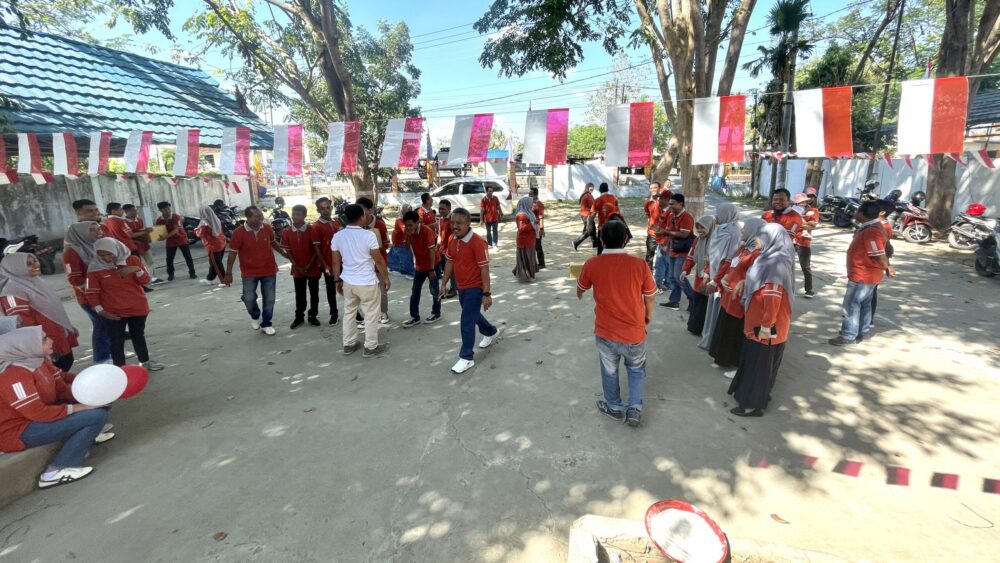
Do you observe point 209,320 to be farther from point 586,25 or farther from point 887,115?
point 887,115

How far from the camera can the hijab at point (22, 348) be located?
101 inches

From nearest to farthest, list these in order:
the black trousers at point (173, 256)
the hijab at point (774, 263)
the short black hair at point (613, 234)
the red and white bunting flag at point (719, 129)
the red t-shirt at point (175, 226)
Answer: the short black hair at point (613, 234) → the hijab at point (774, 263) → the red and white bunting flag at point (719, 129) → the red t-shirt at point (175, 226) → the black trousers at point (173, 256)

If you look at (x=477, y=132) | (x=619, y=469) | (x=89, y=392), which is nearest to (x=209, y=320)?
(x=89, y=392)

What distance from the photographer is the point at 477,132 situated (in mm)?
7301

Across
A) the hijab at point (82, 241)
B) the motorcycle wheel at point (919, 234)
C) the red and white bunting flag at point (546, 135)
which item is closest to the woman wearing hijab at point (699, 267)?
the red and white bunting flag at point (546, 135)

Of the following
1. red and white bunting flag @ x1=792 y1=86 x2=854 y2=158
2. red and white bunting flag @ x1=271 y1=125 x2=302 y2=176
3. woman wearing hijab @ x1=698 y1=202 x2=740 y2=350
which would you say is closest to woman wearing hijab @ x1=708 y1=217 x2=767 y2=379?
woman wearing hijab @ x1=698 y1=202 x2=740 y2=350

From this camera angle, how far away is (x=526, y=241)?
7414 mm

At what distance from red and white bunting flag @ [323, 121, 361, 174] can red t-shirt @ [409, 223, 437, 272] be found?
3359mm

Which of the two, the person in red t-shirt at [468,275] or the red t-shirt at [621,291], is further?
the person in red t-shirt at [468,275]

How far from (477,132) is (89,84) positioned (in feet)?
30.0

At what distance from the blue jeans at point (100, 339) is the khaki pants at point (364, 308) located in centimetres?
217

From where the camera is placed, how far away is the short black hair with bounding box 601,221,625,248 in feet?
9.82

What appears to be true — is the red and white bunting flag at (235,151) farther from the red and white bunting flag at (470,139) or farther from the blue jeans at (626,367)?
the blue jeans at (626,367)

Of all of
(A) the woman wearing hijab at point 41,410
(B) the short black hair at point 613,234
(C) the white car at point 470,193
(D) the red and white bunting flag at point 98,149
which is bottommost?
(A) the woman wearing hijab at point 41,410
